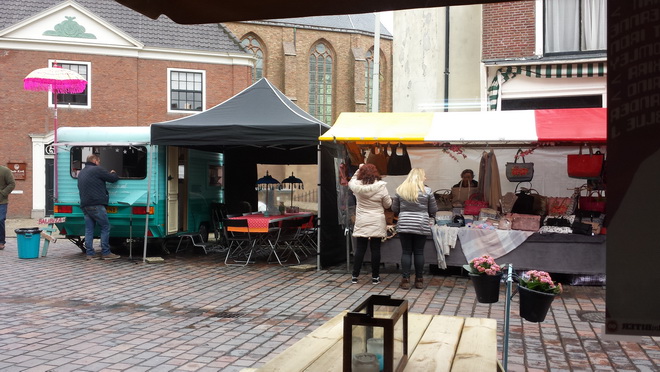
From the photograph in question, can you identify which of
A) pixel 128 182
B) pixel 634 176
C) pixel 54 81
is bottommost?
pixel 128 182

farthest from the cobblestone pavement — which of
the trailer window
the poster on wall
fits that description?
the poster on wall

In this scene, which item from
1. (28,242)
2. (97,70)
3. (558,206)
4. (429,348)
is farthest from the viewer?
(97,70)

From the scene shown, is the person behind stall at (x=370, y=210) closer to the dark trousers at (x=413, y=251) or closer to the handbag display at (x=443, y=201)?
the dark trousers at (x=413, y=251)

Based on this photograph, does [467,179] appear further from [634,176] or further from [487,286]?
[634,176]

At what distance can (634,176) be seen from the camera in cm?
186

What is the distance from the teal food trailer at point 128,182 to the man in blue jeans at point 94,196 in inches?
14.7

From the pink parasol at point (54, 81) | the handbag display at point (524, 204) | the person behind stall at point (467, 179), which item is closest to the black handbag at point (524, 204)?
the handbag display at point (524, 204)

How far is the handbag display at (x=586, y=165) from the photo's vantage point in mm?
9115

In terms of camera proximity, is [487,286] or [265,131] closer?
[487,286]

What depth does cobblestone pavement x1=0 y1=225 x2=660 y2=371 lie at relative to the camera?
527 cm

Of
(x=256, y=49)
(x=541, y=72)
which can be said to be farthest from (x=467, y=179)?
(x=256, y=49)

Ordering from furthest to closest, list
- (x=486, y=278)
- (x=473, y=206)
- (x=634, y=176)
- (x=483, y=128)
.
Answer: (x=473, y=206) < (x=483, y=128) < (x=486, y=278) < (x=634, y=176)

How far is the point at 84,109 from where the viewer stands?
2416 centimetres

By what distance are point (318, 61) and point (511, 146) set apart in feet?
96.0
